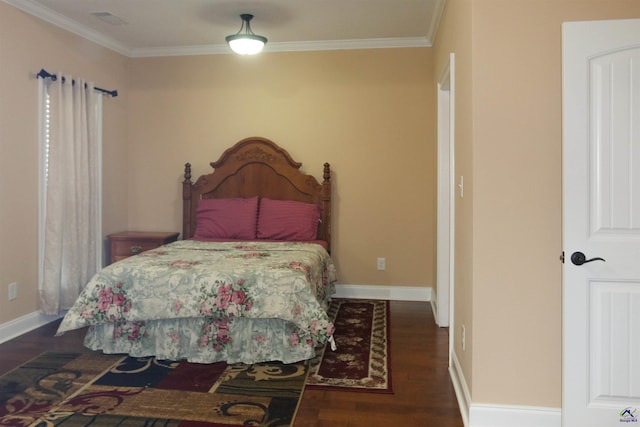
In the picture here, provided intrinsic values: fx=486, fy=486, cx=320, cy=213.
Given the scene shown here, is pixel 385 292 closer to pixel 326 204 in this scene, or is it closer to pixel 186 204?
pixel 326 204

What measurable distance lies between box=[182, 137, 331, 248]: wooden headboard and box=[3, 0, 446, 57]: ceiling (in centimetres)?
104

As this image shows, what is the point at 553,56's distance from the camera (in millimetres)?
2221

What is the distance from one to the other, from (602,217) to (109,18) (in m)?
4.00

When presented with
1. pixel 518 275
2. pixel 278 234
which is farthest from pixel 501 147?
pixel 278 234

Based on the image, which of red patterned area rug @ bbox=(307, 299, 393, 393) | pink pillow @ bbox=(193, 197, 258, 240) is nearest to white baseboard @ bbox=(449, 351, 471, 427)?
red patterned area rug @ bbox=(307, 299, 393, 393)

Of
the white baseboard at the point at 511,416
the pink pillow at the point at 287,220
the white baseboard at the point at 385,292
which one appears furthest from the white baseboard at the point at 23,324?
the white baseboard at the point at 511,416

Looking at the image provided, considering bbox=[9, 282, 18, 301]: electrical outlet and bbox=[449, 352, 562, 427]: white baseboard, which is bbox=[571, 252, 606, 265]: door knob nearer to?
bbox=[449, 352, 562, 427]: white baseboard

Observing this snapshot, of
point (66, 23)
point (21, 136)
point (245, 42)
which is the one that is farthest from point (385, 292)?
point (66, 23)

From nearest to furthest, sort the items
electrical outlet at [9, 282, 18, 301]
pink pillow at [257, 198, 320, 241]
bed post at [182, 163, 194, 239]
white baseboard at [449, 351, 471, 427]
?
white baseboard at [449, 351, 471, 427] < electrical outlet at [9, 282, 18, 301] < pink pillow at [257, 198, 320, 241] < bed post at [182, 163, 194, 239]

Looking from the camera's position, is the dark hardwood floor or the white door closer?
the white door

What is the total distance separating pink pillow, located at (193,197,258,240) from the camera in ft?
15.2

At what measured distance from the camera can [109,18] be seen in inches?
163

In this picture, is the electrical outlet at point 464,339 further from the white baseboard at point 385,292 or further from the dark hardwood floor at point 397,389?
the white baseboard at point 385,292

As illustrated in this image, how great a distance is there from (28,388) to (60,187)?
1.79 meters
